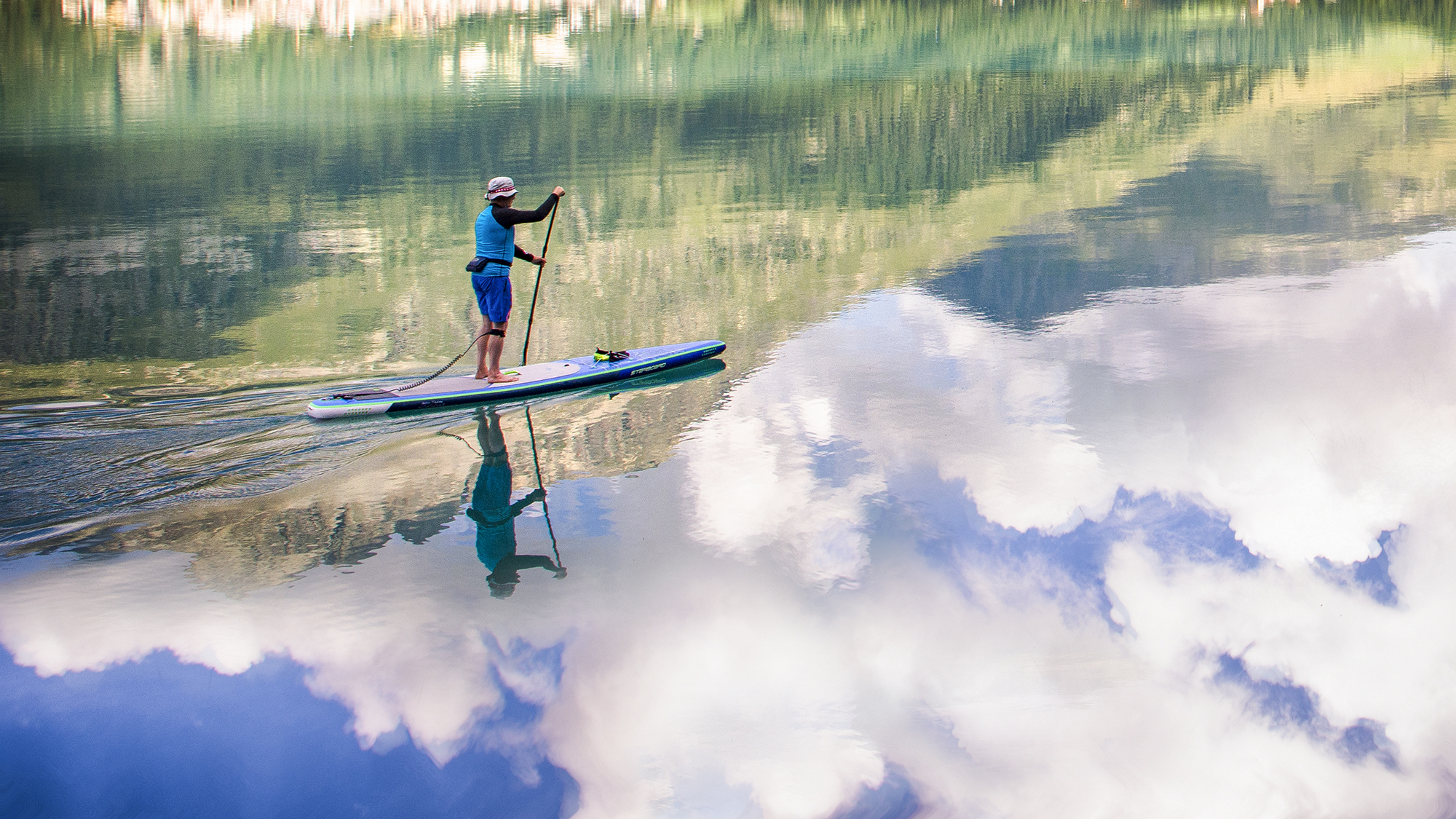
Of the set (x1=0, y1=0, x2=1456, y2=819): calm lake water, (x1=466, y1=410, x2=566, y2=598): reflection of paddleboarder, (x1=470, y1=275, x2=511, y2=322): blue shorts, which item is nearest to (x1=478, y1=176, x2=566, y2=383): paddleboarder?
(x1=470, y1=275, x2=511, y2=322): blue shorts

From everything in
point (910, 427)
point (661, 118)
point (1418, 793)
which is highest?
point (661, 118)

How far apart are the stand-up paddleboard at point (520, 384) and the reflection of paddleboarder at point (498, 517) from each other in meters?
0.58

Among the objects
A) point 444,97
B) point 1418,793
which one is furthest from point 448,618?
point 444,97

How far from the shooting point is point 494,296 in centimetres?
1287

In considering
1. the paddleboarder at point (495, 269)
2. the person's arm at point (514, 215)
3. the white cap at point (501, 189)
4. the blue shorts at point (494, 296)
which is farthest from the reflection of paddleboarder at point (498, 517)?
the white cap at point (501, 189)

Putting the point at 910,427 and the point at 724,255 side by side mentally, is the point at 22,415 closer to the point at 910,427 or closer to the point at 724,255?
the point at 910,427

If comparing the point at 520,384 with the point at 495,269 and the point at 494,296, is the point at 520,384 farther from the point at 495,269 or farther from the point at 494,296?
the point at 495,269

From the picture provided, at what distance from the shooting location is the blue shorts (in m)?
12.8

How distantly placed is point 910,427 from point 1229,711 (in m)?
4.87

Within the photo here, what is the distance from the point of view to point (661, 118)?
46.6 meters

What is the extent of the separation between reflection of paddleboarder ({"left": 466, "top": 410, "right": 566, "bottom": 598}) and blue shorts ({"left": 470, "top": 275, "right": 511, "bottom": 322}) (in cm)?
123

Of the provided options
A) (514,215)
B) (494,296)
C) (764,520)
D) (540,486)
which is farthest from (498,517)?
(514,215)

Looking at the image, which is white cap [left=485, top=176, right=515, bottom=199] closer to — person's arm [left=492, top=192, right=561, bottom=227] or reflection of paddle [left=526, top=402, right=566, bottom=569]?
person's arm [left=492, top=192, right=561, bottom=227]

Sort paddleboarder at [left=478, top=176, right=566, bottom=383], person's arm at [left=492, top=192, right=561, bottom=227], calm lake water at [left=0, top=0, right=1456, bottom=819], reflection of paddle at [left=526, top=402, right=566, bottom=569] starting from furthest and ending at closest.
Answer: paddleboarder at [left=478, top=176, right=566, bottom=383], person's arm at [left=492, top=192, right=561, bottom=227], reflection of paddle at [left=526, top=402, right=566, bottom=569], calm lake water at [left=0, top=0, right=1456, bottom=819]
